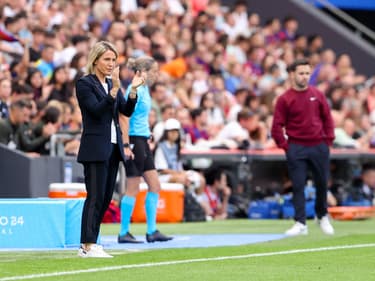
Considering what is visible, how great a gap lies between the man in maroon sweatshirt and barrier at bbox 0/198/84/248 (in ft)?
11.6

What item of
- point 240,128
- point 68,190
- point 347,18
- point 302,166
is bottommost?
point 68,190

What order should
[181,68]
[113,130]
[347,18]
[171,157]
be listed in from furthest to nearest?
[347,18]
[181,68]
[171,157]
[113,130]

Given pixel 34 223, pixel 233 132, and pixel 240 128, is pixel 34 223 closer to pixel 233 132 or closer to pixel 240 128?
pixel 233 132

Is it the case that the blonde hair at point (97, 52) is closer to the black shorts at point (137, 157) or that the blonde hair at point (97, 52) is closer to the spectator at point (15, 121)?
the black shorts at point (137, 157)

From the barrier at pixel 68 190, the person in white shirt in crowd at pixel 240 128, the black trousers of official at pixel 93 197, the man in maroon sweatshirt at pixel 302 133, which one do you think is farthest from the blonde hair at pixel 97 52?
the person in white shirt in crowd at pixel 240 128

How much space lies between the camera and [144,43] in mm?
22875

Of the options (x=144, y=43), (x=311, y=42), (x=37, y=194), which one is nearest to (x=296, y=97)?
(x=37, y=194)

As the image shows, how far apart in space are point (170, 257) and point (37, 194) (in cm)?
609

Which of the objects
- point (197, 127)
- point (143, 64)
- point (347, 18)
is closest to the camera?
point (143, 64)

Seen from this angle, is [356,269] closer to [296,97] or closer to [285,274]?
[285,274]

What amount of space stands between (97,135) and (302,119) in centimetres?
451

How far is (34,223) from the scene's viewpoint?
41.1 feet

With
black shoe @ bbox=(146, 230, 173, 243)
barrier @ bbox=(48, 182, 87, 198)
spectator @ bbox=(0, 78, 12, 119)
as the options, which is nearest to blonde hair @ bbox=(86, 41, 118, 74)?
black shoe @ bbox=(146, 230, 173, 243)

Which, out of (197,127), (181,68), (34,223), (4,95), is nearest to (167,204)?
(4,95)
